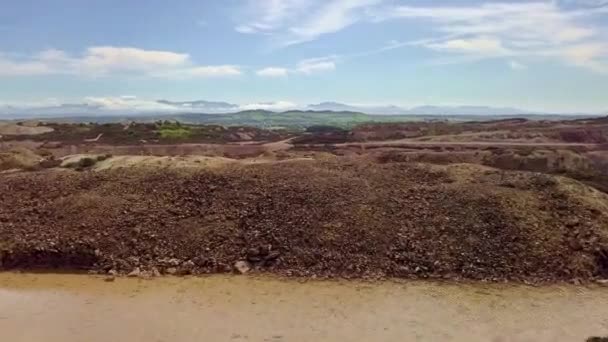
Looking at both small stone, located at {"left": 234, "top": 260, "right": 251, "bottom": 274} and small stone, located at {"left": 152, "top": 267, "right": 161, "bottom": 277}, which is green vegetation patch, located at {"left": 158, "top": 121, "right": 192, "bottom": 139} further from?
small stone, located at {"left": 234, "top": 260, "right": 251, "bottom": 274}

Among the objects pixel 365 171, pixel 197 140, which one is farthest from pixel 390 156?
pixel 197 140

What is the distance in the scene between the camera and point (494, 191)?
827 inches

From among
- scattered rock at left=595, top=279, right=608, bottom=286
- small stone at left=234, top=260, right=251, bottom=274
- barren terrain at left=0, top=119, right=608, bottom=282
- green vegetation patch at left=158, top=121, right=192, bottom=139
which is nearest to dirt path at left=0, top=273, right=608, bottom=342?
scattered rock at left=595, top=279, right=608, bottom=286

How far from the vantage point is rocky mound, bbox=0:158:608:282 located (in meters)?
18.1

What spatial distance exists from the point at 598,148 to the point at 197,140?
33074 millimetres

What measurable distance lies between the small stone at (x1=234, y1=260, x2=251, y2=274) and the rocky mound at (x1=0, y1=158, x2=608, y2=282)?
0.06 m

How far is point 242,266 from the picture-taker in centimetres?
1823

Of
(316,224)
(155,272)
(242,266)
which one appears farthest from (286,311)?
(316,224)

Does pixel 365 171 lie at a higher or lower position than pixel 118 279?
higher

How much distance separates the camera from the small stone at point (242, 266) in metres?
18.0

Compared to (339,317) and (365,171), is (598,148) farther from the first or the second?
(339,317)

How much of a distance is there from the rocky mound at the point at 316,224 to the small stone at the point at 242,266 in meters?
0.06

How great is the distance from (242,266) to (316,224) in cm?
322

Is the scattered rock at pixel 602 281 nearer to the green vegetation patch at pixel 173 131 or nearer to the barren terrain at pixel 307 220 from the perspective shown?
the barren terrain at pixel 307 220
